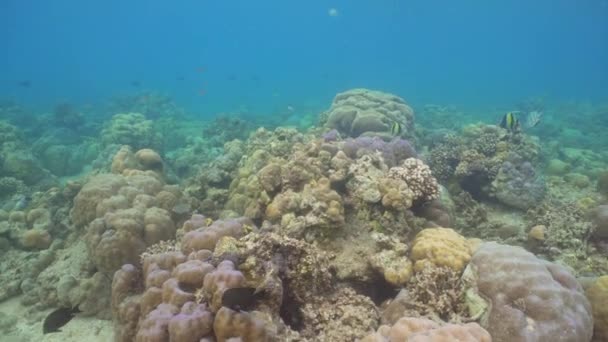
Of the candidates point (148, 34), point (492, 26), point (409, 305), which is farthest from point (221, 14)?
point (409, 305)

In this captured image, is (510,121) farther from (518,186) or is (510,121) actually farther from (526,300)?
(526,300)

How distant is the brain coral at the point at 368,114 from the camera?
12406mm

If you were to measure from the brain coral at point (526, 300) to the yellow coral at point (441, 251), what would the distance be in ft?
1.06

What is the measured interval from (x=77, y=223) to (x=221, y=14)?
685 feet

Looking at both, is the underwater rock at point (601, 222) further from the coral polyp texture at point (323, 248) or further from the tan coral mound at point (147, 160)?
the tan coral mound at point (147, 160)

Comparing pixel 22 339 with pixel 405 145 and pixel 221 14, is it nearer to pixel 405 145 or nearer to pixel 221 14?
pixel 405 145

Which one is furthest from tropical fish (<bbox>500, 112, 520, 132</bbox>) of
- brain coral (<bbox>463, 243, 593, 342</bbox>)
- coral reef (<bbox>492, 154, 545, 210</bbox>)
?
brain coral (<bbox>463, 243, 593, 342</bbox>)

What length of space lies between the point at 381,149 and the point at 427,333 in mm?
4912

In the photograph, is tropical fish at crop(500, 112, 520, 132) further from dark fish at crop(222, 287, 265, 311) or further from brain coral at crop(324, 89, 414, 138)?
dark fish at crop(222, 287, 265, 311)

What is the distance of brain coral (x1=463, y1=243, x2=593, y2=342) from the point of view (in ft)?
12.7

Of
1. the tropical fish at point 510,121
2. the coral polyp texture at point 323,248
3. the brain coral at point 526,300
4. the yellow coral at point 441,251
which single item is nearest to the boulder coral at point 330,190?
the coral polyp texture at point 323,248

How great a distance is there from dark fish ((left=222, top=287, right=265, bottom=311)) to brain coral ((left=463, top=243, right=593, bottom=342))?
259cm

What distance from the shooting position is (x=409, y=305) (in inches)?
172

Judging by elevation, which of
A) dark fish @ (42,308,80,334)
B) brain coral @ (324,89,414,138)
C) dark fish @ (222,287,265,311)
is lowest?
dark fish @ (42,308,80,334)
